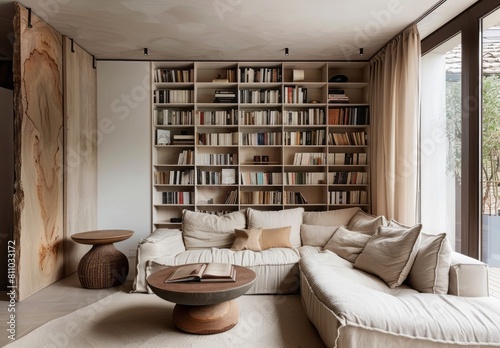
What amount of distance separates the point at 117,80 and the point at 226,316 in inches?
136

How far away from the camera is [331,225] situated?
3.98 metres

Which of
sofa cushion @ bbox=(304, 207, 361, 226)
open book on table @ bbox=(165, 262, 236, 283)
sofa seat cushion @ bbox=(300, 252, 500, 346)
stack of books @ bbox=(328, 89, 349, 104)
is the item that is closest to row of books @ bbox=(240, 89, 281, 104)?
stack of books @ bbox=(328, 89, 349, 104)

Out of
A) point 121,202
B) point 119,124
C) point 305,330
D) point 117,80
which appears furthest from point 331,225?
point 117,80

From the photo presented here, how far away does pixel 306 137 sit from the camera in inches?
182

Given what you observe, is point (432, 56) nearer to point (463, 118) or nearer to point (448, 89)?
point (448, 89)

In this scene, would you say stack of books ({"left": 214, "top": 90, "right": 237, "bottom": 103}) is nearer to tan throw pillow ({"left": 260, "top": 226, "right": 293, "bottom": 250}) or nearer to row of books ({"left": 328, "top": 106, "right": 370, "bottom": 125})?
row of books ({"left": 328, "top": 106, "right": 370, "bottom": 125})

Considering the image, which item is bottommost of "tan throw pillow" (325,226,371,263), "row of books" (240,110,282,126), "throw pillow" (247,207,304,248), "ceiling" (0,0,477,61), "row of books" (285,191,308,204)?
"tan throw pillow" (325,226,371,263)

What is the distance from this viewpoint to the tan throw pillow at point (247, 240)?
Result: 141 inches

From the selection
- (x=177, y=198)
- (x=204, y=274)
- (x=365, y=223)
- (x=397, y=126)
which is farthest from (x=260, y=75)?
(x=204, y=274)

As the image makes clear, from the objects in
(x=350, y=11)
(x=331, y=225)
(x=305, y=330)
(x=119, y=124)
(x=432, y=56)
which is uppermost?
(x=350, y=11)

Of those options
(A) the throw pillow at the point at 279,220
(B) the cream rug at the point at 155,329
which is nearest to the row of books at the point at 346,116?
(A) the throw pillow at the point at 279,220

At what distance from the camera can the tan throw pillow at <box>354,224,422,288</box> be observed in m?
2.50

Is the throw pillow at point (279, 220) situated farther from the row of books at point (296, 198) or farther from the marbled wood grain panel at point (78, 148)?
the marbled wood grain panel at point (78, 148)

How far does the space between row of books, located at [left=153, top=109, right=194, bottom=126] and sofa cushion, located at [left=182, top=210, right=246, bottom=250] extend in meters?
1.35
